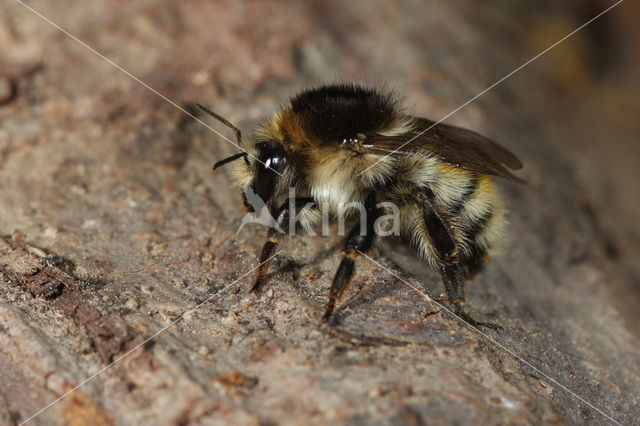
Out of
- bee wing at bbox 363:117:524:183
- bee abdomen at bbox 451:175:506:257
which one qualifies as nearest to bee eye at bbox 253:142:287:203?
bee wing at bbox 363:117:524:183

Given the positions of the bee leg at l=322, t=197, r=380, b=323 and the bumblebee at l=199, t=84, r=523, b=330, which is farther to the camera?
the bumblebee at l=199, t=84, r=523, b=330

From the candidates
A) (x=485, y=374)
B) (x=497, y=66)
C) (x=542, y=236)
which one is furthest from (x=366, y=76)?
(x=485, y=374)

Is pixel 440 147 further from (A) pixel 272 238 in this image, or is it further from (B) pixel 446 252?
(A) pixel 272 238

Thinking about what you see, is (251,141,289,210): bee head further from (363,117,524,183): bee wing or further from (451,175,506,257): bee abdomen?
(451,175,506,257): bee abdomen

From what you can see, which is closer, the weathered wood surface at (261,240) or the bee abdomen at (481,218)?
the weathered wood surface at (261,240)

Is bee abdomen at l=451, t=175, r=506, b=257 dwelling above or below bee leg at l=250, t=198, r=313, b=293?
above

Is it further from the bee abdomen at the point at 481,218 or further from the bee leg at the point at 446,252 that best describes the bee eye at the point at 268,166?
the bee abdomen at the point at 481,218

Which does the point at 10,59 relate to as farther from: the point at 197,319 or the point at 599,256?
the point at 599,256

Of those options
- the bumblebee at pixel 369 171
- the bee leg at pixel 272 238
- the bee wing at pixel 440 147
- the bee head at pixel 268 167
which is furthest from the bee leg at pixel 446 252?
the bee head at pixel 268 167
